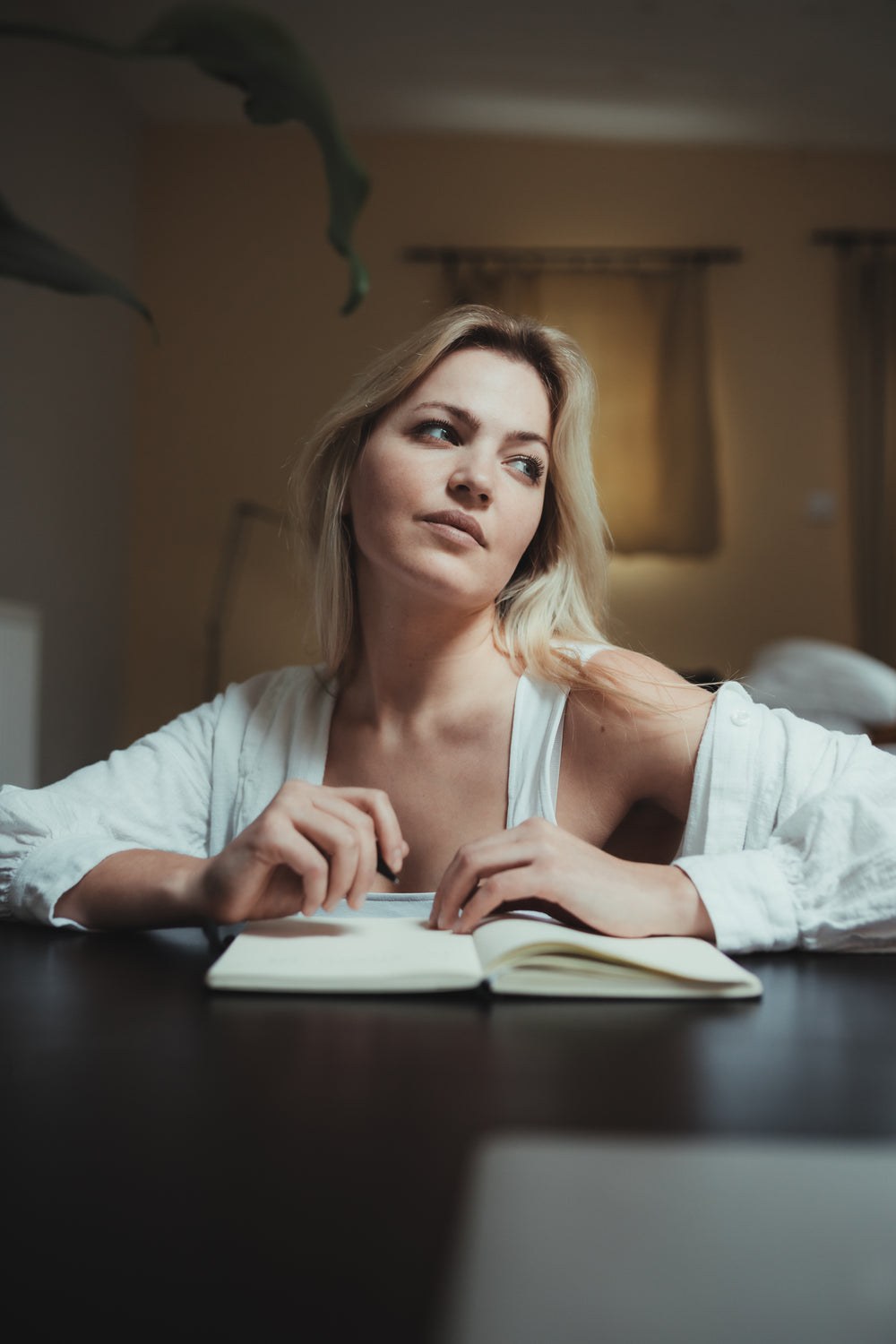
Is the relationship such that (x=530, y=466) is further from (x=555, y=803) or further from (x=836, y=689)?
(x=836, y=689)

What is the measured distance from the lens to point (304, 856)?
28.7 inches

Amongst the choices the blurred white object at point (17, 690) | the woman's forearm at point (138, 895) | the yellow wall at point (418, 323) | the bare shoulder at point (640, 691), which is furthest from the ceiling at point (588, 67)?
the woman's forearm at point (138, 895)

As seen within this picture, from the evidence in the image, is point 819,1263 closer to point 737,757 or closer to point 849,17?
point 737,757

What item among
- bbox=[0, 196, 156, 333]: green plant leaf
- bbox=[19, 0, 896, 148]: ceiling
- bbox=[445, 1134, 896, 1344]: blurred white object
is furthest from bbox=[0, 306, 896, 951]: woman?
bbox=[19, 0, 896, 148]: ceiling

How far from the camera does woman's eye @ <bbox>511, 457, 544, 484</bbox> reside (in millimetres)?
1220

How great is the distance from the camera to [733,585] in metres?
5.07

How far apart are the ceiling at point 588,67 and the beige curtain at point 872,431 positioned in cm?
66

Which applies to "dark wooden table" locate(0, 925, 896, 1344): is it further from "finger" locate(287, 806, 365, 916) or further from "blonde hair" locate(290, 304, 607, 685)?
"blonde hair" locate(290, 304, 607, 685)

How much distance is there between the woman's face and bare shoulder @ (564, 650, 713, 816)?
162mm

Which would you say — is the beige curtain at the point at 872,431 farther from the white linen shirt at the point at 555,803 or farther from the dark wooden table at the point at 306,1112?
the dark wooden table at the point at 306,1112

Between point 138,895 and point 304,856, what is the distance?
17 cm

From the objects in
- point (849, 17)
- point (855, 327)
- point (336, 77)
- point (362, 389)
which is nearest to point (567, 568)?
point (362, 389)

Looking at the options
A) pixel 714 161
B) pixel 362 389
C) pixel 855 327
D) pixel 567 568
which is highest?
pixel 714 161

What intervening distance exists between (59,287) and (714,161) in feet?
17.6
